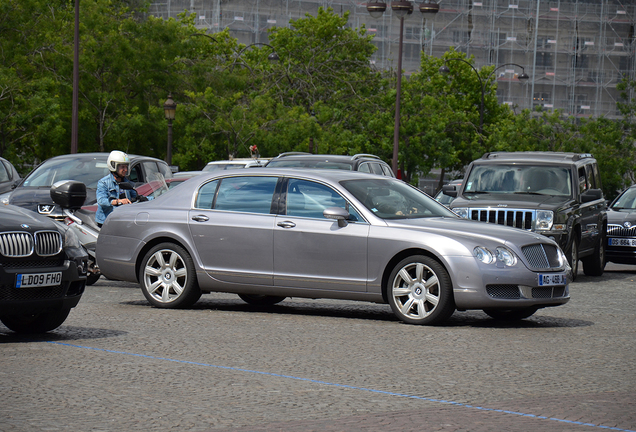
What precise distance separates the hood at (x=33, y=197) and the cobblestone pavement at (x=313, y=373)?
15.3 ft

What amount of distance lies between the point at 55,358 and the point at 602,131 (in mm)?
51424

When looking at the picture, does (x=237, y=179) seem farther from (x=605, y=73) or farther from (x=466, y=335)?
(x=605, y=73)

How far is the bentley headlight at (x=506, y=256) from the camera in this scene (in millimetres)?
10500

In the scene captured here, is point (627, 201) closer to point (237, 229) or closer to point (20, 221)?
point (237, 229)

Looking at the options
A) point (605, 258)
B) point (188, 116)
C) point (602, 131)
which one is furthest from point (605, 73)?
point (605, 258)

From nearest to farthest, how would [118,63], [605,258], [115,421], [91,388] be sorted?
[115,421] → [91,388] → [605,258] → [118,63]

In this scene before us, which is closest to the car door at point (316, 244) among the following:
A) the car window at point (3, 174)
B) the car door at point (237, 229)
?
the car door at point (237, 229)

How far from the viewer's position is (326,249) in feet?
36.2

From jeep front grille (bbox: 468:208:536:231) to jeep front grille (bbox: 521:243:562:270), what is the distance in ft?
16.3

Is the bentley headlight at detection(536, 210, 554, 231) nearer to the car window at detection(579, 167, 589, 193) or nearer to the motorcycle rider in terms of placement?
the car window at detection(579, 167, 589, 193)

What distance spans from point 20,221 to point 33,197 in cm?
746

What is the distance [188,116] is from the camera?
139 ft

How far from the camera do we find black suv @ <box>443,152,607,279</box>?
53.1 feet

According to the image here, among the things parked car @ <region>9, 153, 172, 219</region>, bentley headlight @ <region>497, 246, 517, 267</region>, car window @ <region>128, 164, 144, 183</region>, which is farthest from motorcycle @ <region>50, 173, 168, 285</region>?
bentley headlight @ <region>497, 246, 517, 267</region>
